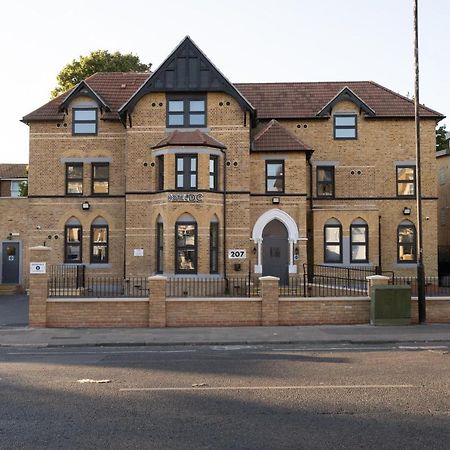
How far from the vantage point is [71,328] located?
1830 cm

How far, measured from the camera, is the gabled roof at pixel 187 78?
85.5ft

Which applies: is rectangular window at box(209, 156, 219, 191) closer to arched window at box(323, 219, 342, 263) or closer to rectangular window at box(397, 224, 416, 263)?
arched window at box(323, 219, 342, 263)

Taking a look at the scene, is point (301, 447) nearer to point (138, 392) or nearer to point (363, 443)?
point (363, 443)

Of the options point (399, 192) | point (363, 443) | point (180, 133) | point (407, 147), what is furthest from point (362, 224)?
point (363, 443)

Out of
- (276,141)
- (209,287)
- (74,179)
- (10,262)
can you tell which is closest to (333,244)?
(276,141)

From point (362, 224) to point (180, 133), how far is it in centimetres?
1000

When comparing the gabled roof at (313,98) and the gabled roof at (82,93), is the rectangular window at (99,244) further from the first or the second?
the gabled roof at (313,98)

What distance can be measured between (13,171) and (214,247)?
24.2 meters

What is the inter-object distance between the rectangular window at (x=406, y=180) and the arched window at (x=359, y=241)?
2.80 meters

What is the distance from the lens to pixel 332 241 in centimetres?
2903

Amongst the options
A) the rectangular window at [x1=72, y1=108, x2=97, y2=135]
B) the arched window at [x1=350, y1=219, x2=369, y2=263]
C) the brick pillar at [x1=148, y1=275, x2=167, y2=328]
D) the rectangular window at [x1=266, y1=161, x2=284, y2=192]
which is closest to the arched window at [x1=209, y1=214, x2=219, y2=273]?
the rectangular window at [x1=266, y1=161, x2=284, y2=192]

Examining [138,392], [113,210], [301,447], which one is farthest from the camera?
[113,210]

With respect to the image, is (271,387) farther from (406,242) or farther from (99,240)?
(406,242)

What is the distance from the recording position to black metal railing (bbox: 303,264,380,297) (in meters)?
21.5
